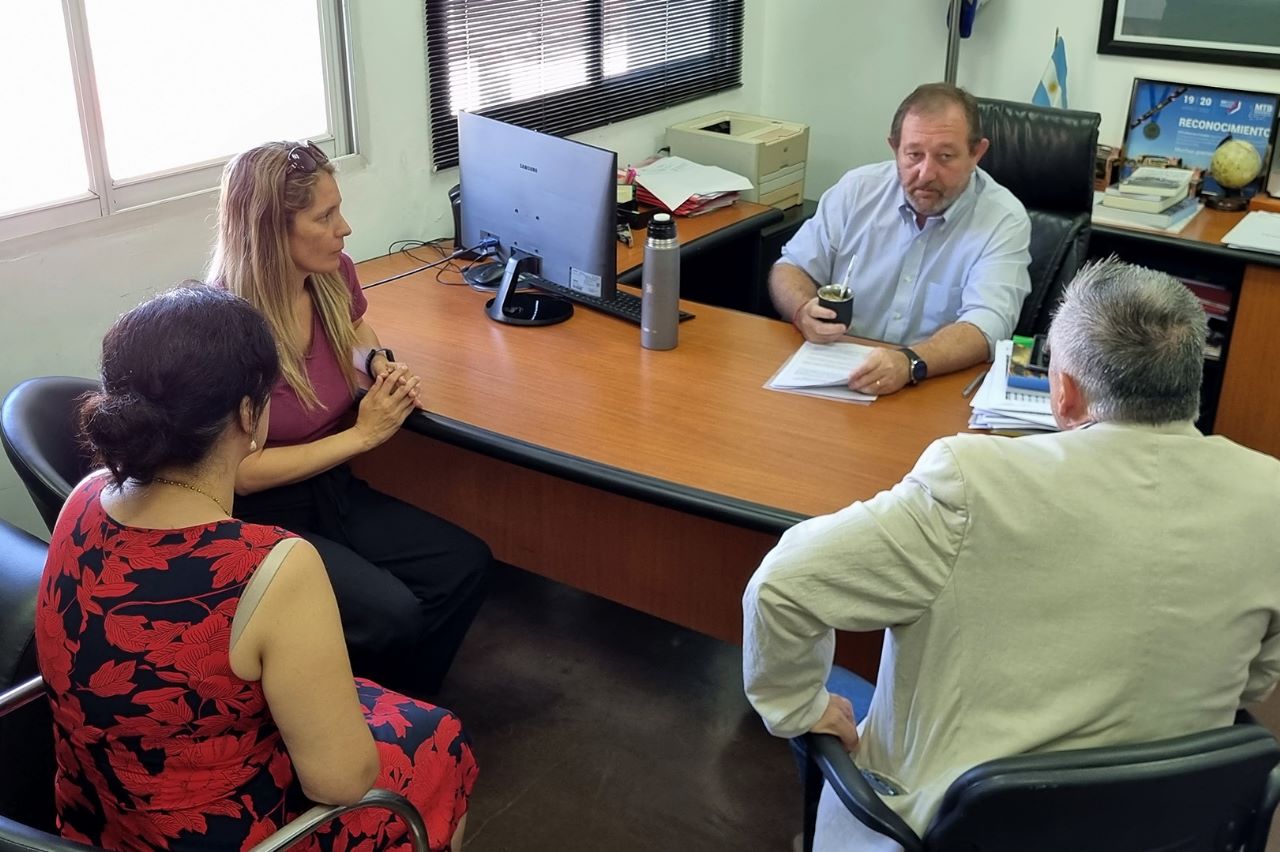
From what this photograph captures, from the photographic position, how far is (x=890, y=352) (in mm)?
2180

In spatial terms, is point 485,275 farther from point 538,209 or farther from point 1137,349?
point 1137,349

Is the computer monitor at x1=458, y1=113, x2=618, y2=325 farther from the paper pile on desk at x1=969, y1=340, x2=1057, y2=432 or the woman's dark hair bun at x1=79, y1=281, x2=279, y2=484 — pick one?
the woman's dark hair bun at x1=79, y1=281, x2=279, y2=484

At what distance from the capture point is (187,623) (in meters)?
1.27

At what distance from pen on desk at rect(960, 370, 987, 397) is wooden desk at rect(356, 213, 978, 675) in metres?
0.02

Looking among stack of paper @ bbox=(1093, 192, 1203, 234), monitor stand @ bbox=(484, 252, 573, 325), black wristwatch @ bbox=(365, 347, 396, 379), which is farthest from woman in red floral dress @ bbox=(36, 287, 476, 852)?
stack of paper @ bbox=(1093, 192, 1203, 234)

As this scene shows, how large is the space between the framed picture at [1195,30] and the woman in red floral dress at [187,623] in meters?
3.10

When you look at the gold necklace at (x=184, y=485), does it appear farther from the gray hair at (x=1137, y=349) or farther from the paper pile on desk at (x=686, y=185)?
the paper pile on desk at (x=686, y=185)

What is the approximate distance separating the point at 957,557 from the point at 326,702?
2.41ft

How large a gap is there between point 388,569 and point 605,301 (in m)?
0.75

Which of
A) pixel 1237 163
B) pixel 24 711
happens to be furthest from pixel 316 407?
pixel 1237 163

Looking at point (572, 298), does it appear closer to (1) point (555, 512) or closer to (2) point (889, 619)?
(1) point (555, 512)

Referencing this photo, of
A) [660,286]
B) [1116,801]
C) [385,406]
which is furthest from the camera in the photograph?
[660,286]

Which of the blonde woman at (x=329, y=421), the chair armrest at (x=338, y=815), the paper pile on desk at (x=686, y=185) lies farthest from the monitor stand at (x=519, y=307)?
the chair armrest at (x=338, y=815)

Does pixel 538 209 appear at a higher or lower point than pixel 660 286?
higher
